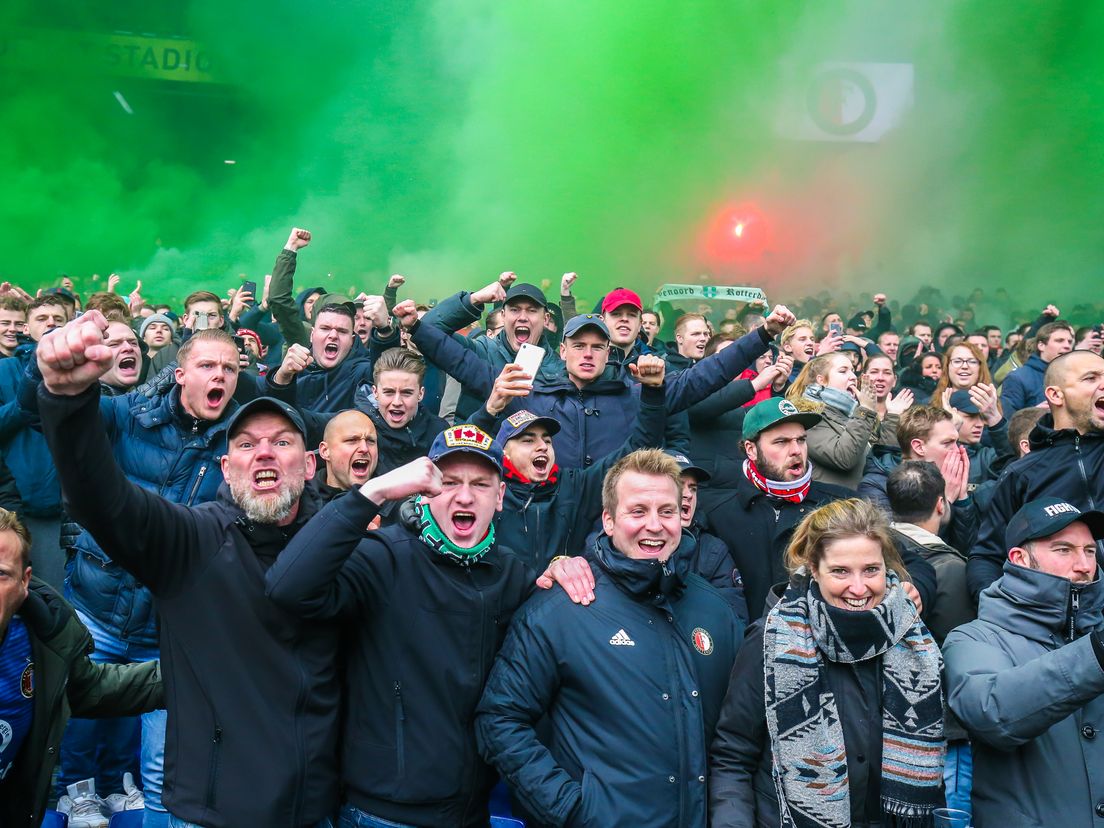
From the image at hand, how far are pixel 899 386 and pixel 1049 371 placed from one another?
3.87m

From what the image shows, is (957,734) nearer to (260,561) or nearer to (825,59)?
(260,561)

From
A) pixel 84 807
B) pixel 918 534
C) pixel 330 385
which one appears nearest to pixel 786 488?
pixel 918 534

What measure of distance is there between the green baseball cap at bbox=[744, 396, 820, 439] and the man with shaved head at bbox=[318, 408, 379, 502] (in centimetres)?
177

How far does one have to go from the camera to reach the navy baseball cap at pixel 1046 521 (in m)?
2.74

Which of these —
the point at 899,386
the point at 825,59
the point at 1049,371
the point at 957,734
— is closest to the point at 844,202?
the point at 825,59

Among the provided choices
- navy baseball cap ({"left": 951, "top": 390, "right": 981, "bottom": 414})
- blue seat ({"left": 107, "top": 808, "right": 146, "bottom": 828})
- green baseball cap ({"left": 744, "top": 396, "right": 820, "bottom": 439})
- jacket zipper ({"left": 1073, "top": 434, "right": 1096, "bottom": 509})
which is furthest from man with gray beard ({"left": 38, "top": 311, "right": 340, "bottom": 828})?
navy baseball cap ({"left": 951, "top": 390, "right": 981, "bottom": 414})

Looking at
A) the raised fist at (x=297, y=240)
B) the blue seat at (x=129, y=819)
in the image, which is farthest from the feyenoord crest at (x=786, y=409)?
the raised fist at (x=297, y=240)

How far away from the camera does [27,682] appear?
8.57ft

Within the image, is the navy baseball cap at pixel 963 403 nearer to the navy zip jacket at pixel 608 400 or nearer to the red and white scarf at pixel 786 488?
the navy zip jacket at pixel 608 400

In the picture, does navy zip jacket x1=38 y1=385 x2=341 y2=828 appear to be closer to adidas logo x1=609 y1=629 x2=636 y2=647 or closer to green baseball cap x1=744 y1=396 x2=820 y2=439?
adidas logo x1=609 y1=629 x2=636 y2=647

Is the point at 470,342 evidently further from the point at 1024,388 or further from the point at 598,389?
the point at 1024,388

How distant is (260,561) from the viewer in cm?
261

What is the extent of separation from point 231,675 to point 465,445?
3.25 feet

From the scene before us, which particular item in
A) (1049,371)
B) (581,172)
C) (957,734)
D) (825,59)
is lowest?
(957,734)
